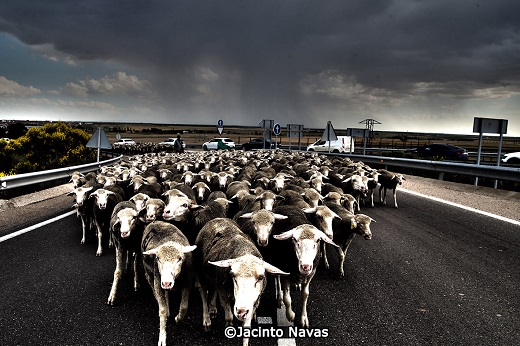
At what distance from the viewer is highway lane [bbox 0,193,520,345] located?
12.1 feet

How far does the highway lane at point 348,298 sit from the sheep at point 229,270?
35cm

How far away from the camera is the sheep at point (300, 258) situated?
413 centimetres

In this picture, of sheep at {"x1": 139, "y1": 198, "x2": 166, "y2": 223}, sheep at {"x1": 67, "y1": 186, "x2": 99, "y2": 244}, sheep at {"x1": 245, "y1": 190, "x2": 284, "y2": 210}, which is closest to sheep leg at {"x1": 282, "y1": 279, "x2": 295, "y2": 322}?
sheep at {"x1": 245, "y1": 190, "x2": 284, "y2": 210}

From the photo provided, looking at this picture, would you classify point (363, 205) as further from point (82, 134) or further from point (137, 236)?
point (82, 134)

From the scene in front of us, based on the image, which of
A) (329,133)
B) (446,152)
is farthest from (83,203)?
(446,152)

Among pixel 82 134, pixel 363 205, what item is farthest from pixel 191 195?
pixel 82 134

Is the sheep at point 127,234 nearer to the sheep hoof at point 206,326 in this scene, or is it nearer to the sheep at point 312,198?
the sheep hoof at point 206,326

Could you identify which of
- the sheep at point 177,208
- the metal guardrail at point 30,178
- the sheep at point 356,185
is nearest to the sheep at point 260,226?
the sheep at point 177,208

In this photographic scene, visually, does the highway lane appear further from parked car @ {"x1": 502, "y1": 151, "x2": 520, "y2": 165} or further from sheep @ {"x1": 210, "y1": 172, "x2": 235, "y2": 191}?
parked car @ {"x1": 502, "y1": 151, "x2": 520, "y2": 165}

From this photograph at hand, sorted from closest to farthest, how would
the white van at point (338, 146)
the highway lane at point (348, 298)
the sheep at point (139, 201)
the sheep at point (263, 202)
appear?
the highway lane at point (348, 298) < the sheep at point (139, 201) < the sheep at point (263, 202) < the white van at point (338, 146)

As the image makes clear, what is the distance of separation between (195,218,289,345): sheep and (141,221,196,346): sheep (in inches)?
10.3

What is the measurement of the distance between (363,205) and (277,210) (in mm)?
5826

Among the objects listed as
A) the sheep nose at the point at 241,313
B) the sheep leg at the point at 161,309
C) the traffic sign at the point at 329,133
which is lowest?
the sheep leg at the point at 161,309

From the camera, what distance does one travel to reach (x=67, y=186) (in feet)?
42.3
